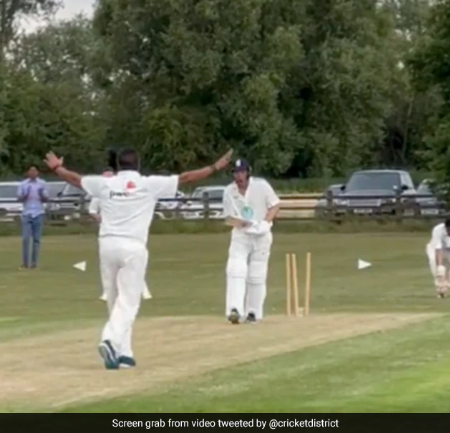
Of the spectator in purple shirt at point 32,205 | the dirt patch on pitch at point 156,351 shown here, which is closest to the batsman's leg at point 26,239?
the spectator in purple shirt at point 32,205

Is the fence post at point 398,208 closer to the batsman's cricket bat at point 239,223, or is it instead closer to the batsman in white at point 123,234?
the batsman's cricket bat at point 239,223

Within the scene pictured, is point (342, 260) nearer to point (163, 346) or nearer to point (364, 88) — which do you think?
point (163, 346)

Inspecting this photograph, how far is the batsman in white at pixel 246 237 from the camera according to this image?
17.1 meters

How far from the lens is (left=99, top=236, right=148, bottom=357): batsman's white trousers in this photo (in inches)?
497

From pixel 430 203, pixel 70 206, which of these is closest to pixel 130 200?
pixel 430 203

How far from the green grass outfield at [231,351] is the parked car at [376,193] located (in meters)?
19.3

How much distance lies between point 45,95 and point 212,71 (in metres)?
12.0

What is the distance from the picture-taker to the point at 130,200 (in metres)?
12.7

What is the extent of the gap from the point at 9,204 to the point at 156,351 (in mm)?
38830

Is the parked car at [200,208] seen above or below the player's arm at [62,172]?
below

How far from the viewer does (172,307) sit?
72.2ft

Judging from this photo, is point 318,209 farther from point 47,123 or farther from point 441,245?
point 47,123

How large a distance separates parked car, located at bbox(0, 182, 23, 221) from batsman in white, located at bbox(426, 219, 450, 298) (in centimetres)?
2385
